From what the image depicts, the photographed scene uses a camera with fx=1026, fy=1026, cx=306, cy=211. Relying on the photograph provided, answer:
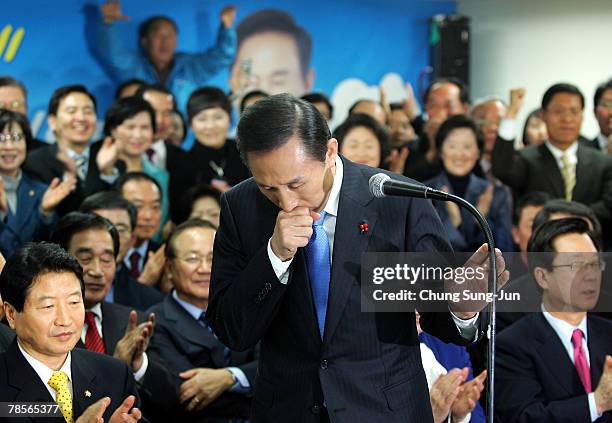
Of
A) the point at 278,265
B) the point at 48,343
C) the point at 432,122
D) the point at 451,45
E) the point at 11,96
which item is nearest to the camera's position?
the point at 278,265

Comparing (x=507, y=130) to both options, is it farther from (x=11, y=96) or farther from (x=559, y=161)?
(x=11, y=96)

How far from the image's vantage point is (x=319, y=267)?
7.01 ft

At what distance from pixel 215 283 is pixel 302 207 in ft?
0.96

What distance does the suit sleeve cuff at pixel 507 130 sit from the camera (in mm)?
5207

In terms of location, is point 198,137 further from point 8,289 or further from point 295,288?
point 295,288

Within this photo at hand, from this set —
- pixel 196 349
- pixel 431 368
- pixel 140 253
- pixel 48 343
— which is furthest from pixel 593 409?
pixel 140 253

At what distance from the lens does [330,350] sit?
6.91 feet

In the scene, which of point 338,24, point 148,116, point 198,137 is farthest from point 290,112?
point 338,24

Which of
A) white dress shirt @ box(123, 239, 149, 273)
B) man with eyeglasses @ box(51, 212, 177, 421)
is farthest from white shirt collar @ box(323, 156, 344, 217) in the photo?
white dress shirt @ box(123, 239, 149, 273)

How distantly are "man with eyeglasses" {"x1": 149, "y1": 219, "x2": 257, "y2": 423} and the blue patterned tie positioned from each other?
125 cm

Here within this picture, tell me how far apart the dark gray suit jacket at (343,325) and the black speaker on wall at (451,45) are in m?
6.59

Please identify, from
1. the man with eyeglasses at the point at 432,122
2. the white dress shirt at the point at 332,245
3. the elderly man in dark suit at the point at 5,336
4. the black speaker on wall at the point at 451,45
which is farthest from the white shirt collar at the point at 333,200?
the black speaker on wall at the point at 451,45

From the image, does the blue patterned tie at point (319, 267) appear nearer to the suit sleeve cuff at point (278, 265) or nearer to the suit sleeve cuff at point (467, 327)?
the suit sleeve cuff at point (278, 265)

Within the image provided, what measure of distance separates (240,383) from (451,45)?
5673mm
